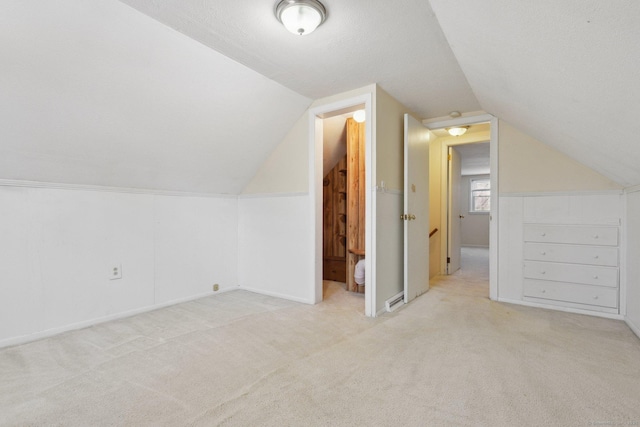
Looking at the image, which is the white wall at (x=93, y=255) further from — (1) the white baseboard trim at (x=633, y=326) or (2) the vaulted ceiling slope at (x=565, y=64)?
(1) the white baseboard trim at (x=633, y=326)

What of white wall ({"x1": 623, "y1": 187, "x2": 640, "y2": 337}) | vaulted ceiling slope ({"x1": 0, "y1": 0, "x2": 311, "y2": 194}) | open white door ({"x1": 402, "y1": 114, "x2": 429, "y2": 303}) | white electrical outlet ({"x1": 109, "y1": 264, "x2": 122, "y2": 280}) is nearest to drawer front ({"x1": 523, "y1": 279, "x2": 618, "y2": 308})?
white wall ({"x1": 623, "y1": 187, "x2": 640, "y2": 337})

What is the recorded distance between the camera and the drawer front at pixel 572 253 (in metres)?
2.67

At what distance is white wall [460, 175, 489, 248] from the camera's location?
840 cm

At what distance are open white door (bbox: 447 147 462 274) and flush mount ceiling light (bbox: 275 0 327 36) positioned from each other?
3.57 metres

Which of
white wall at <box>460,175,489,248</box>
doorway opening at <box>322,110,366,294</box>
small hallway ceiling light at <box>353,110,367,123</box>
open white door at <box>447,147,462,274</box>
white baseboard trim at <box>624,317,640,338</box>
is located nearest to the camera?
white baseboard trim at <box>624,317,640,338</box>

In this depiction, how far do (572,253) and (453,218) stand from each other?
2015mm

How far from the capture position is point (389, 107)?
294 centimetres

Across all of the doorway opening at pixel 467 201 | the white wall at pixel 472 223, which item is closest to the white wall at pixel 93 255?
the doorway opening at pixel 467 201

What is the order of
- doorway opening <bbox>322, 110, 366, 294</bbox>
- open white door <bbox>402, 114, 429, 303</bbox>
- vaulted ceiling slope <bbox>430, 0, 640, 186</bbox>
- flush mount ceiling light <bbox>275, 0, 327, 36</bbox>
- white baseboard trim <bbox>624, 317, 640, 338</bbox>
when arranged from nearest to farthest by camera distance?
vaulted ceiling slope <bbox>430, 0, 640, 186</bbox>
flush mount ceiling light <bbox>275, 0, 327, 36</bbox>
white baseboard trim <bbox>624, 317, 640, 338</bbox>
open white door <bbox>402, 114, 429, 303</bbox>
doorway opening <bbox>322, 110, 366, 294</bbox>

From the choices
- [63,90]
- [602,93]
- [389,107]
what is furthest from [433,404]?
[63,90]

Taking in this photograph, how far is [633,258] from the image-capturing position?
235 cm

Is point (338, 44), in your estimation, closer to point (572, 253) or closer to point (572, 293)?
point (572, 253)

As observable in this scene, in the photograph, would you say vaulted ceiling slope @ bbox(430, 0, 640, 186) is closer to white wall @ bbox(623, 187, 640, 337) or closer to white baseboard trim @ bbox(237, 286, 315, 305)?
white wall @ bbox(623, 187, 640, 337)

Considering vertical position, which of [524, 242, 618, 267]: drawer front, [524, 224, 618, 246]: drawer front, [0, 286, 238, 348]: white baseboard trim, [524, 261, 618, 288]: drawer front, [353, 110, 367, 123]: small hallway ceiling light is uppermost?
[353, 110, 367, 123]: small hallway ceiling light
